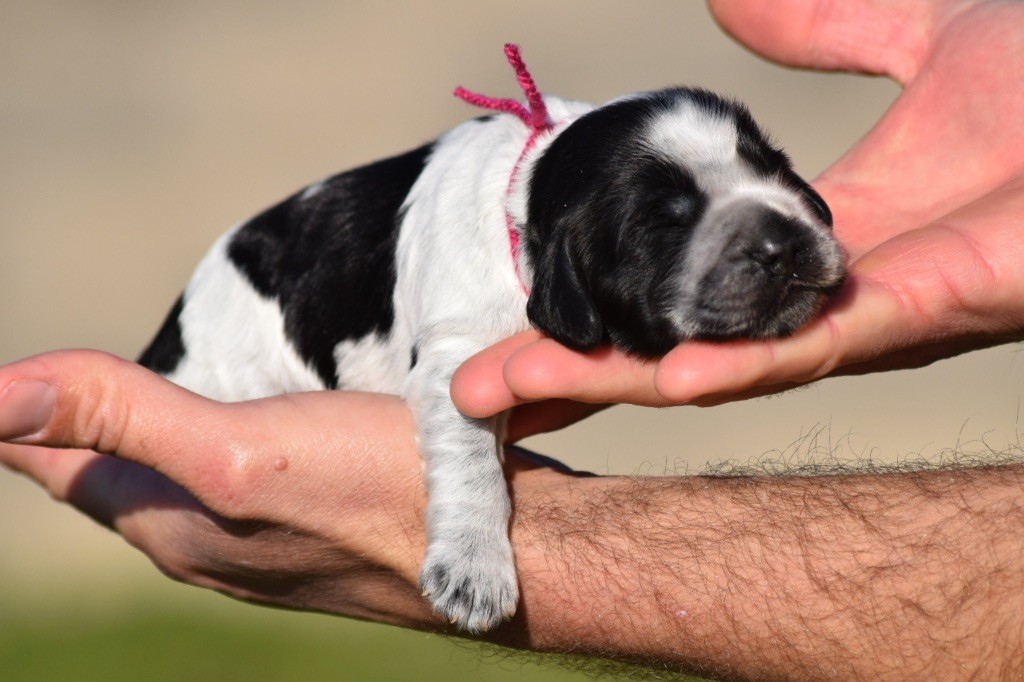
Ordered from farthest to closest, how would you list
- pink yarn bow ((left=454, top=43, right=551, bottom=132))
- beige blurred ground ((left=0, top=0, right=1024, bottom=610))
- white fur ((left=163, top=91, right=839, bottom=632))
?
beige blurred ground ((left=0, top=0, right=1024, bottom=610)), pink yarn bow ((left=454, top=43, right=551, bottom=132)), white fur ((left=163, top=91, right=839, bottom=632))

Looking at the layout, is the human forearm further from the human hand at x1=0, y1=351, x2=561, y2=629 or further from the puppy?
the human hand at x1=0, y1=351, x2=561, y2=629

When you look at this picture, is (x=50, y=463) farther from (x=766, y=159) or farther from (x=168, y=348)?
(x=766, y=159)

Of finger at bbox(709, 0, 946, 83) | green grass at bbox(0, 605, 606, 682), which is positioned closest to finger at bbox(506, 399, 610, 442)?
finger at bbox(709, 0, 946, 83)

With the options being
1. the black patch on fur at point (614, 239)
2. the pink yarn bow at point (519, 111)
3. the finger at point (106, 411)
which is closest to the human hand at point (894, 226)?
the black patch on fur at point (614, 239)

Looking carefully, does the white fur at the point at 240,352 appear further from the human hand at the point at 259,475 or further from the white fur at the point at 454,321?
the human hand at the point at 259,475

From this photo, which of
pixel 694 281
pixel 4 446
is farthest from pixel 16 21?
pixel 694 281

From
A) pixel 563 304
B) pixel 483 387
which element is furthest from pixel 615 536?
pixel 563 304

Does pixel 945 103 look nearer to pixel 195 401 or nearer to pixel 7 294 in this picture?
pixel 195 401
